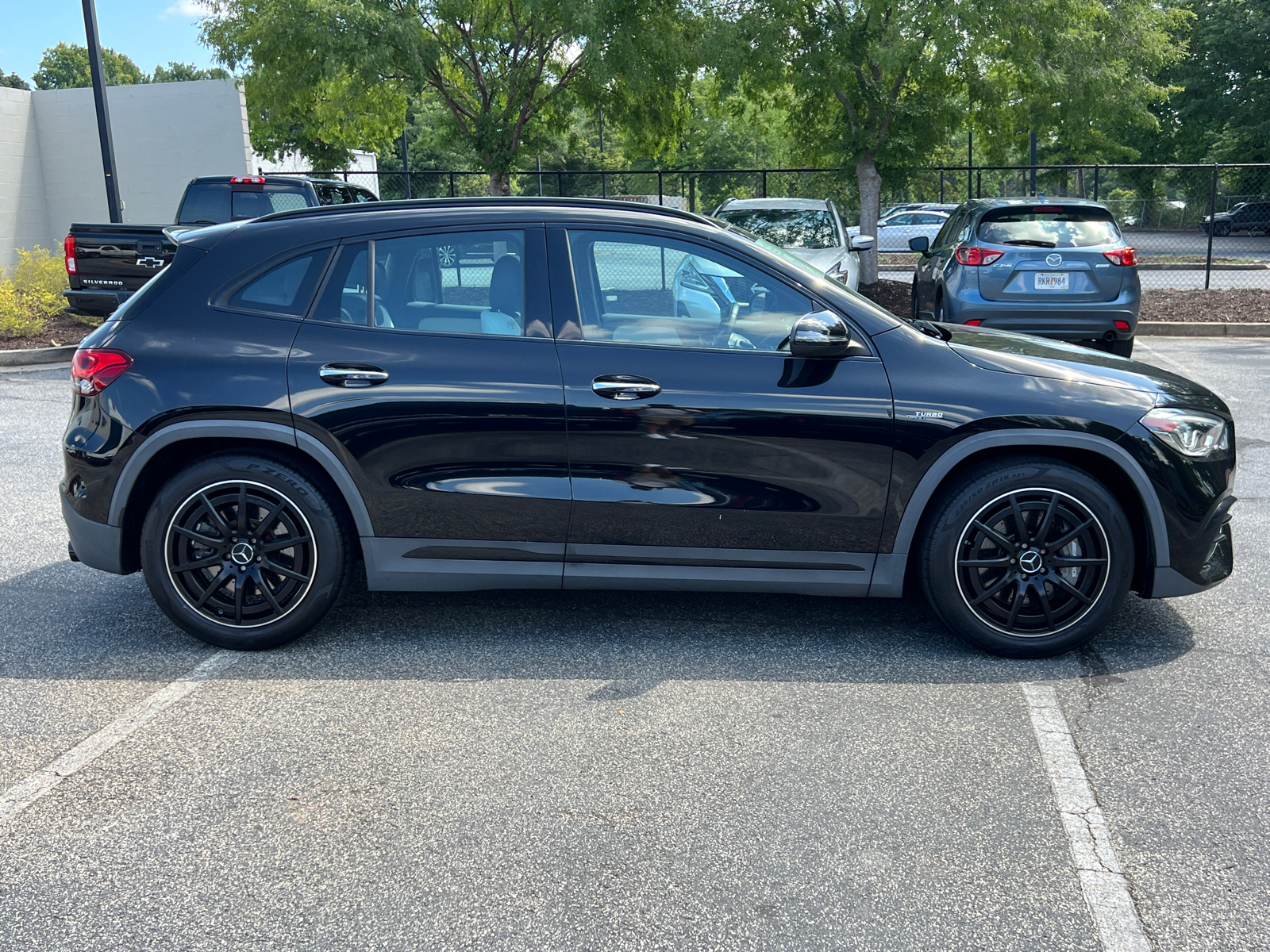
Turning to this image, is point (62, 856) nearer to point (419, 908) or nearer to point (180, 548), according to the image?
point (419, 908)

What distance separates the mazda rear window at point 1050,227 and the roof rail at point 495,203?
22.6 ft

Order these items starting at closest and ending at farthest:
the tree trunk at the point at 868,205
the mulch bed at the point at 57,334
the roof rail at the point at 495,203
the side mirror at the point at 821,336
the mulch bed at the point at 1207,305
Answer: the side mirror at the point at 821,336, the roof rail at the point at 495,203, the mulch bed at the point at 57,334, the mulch bed at the point at 1207,305, the tree trunk at the point at 868,205

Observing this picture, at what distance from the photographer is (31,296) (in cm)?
1444

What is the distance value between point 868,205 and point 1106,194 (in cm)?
4184

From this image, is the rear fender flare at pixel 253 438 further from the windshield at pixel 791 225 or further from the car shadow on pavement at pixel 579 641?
the windshield at pixel 791 225

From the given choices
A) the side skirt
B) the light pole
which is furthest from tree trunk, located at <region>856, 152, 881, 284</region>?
the side skirt

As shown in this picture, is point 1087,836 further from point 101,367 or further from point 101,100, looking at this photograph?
point 101,100

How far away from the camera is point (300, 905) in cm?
284

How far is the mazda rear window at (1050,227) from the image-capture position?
10.5 m

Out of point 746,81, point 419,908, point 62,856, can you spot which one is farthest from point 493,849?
point 746,81

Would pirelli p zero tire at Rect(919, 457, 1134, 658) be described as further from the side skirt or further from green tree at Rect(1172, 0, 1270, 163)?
green tree at Rect(1172, 0, 1270, 163)

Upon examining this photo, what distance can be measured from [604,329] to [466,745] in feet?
5.56

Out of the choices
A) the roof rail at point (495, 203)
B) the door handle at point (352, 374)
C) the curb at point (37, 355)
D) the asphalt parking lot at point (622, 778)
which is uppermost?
the roof rail at point (495, 203)

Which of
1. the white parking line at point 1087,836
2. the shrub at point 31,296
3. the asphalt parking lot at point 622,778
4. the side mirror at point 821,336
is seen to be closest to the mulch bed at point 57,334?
the shrub at point 31,296
